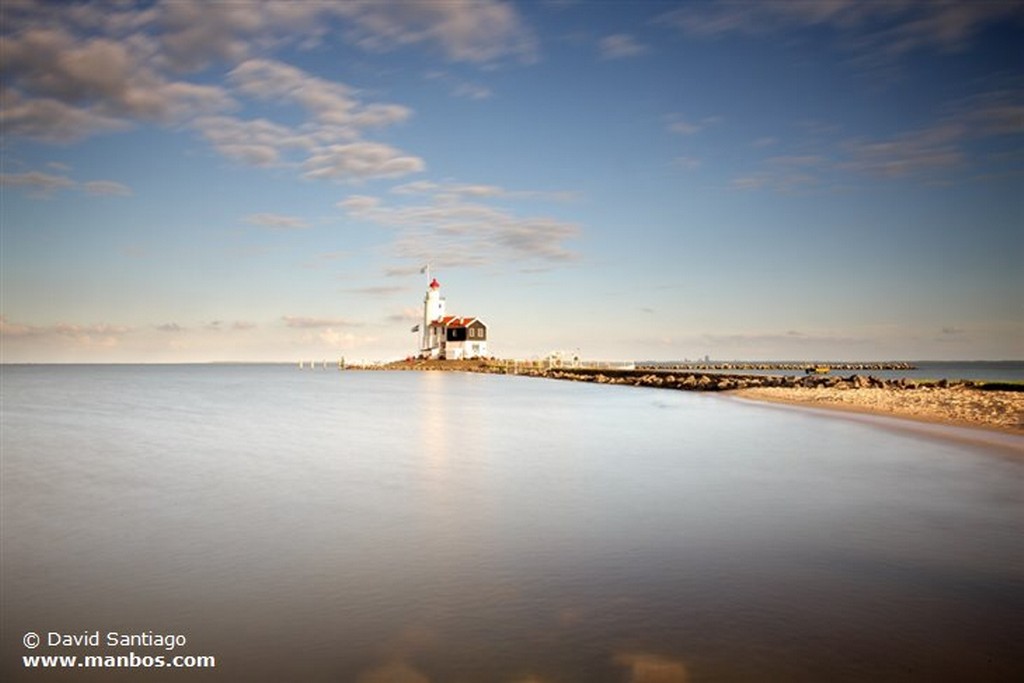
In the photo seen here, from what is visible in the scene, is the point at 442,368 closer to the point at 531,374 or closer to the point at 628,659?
the point at 531,374

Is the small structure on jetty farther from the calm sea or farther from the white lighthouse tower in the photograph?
the calm sea

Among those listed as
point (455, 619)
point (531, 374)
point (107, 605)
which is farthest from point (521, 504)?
point (531, 374)

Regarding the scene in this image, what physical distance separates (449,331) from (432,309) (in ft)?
15.0

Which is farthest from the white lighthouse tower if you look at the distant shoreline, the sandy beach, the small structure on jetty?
the sandy beach

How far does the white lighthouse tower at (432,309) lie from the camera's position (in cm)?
10569

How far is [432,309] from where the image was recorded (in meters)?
106

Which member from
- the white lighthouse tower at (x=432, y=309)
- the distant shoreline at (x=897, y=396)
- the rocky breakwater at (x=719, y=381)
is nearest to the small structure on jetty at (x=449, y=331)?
the white lighthouse tower at (x=432, y=309)

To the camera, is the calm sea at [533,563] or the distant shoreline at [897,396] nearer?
the calm sea at [533,563]

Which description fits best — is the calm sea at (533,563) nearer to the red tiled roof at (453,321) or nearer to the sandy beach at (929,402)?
the sandy beach at (929,402)

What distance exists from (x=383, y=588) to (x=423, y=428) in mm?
21793

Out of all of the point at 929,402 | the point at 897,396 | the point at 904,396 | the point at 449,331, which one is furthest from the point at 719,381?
the point at 449,331

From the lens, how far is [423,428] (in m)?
29.3

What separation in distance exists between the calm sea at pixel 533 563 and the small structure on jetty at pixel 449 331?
83786 millimetres

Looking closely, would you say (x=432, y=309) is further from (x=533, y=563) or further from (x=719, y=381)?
(x=533, y=563)
